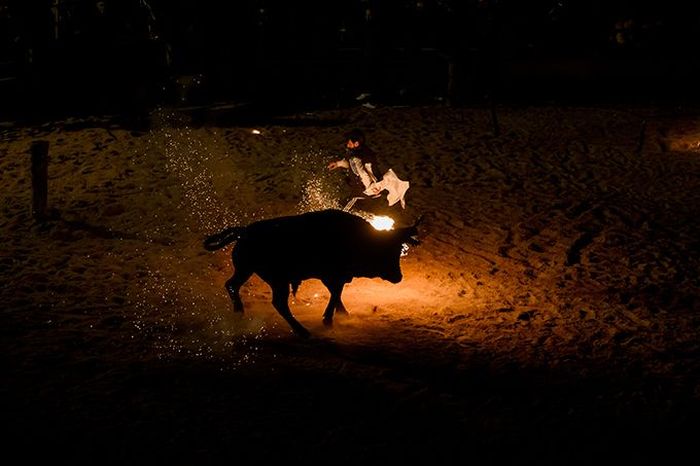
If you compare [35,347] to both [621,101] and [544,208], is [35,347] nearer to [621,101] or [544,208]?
[544,208]

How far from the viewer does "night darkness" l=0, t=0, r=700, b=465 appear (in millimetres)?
5590

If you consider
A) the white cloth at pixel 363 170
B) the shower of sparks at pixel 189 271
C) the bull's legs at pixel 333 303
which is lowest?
the shower of sparks at pixel 189 271

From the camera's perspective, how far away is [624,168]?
45.6 ft

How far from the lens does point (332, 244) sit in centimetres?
691

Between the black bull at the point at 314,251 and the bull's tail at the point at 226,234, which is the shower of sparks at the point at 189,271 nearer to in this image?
the black bull at the point at 314,251

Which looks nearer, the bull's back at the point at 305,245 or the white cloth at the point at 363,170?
the bull's back at the point at 305,245

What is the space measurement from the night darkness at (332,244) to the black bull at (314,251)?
0.03 metres

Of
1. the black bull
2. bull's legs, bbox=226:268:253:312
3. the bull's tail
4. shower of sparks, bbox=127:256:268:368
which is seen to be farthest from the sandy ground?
the bull's tail

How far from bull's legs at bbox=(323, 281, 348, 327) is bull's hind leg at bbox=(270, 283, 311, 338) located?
34 centimetres

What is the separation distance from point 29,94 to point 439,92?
440 inches

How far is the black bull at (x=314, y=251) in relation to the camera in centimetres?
687

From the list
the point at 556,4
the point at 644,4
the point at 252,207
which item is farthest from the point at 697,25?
the point at 252,207

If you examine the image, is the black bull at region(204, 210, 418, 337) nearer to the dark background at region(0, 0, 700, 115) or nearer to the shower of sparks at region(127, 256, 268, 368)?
the shower of sparks at region(127, 256, 268, 368)

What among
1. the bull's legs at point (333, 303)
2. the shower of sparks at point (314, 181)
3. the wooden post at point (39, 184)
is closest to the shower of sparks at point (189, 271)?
the bull's legs at point (333, 303)
